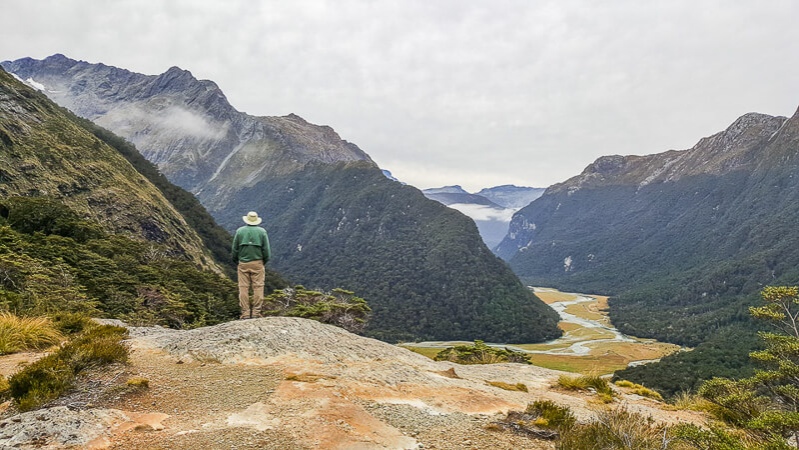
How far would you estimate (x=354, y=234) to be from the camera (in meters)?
165

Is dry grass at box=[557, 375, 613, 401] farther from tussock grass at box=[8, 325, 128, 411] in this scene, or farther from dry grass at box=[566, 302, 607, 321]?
dry grass at box=[566, 302, 607, 321]

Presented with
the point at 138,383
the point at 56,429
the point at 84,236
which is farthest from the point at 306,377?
the point at 84,236

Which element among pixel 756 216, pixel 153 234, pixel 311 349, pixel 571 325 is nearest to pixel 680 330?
pixel 571 325

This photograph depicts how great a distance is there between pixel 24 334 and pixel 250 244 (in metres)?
5.42

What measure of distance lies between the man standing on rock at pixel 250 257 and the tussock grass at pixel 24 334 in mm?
4474

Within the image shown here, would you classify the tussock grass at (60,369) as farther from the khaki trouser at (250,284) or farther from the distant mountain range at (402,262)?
the distant mountain range at (402,262)

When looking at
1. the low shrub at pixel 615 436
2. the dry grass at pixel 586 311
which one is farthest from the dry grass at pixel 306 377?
the dry grass at pixel 586 311

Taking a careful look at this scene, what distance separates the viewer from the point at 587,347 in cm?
10631

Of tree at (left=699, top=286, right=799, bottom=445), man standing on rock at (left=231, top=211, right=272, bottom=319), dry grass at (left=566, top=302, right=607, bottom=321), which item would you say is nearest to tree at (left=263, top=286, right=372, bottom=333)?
man standing on rock at (left=231, top=211, right=272, bottom=319)

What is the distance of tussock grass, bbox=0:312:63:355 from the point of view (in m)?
9.52

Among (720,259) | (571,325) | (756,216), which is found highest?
(756,216)

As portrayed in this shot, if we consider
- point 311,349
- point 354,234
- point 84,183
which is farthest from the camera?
point 354,234

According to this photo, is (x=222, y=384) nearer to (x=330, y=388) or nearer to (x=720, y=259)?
(x=330, y=388)

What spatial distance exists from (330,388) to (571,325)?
142245 mm
